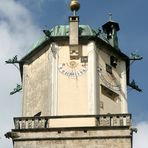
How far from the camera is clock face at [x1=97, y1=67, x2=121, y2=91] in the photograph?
2564 cm

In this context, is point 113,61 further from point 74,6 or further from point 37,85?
point 37,85

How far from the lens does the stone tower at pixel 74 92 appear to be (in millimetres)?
23828

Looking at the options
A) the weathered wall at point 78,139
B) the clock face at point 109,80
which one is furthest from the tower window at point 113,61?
the weathered wall at point 78,139

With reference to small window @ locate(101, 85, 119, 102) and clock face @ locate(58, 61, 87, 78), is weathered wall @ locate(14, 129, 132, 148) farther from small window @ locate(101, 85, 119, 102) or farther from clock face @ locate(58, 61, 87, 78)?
clock face @ locate(58, 61, 87, 78)

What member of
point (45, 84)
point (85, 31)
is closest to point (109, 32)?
point (85, 31)

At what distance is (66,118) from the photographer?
24438 millimetres

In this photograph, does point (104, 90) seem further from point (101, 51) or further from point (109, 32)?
point (109, 32)

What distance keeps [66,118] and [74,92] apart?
101 cm

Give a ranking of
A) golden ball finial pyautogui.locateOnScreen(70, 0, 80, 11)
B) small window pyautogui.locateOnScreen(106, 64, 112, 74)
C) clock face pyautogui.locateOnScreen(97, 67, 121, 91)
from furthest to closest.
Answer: golden ball finial pyautogui.locateOnScreen(70, 0, 80, 11) < small window pyautogui.locateOnScreen(106, 64, 112, 74) < clock face pyautogui.locateOnScreen(97, 67, 121, 91)

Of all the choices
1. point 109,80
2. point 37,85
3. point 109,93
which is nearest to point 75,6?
point 109,80

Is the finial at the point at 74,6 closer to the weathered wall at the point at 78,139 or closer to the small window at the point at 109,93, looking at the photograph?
the small window at the point at 109,93

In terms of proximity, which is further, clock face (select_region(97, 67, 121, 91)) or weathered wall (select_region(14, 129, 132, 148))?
clock face (select_region(97, 67, 121, 91))

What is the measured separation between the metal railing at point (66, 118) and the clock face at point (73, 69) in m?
1.64

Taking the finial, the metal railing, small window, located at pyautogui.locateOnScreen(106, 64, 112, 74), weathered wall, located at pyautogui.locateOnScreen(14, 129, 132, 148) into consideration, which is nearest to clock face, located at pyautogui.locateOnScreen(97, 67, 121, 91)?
small window, located at pyautogui.locateOnScreen(106, 64, 112, 74)
